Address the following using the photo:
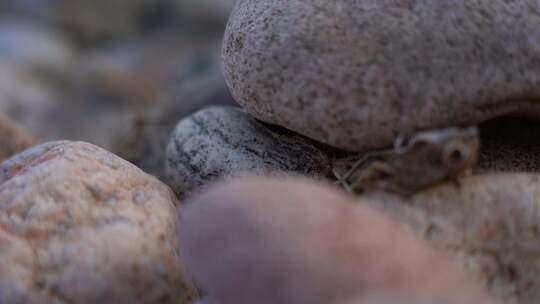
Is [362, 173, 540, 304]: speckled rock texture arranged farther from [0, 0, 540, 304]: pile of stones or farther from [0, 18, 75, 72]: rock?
[0, 18, 75, 72]: rock

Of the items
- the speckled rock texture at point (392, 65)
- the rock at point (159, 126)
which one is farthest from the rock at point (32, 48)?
the speckled rock texture at point (392, 65)

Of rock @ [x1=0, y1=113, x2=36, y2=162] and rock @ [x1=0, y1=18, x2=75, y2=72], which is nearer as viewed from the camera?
rock @ [x1=0, y1=113, x2=36, y2=162]

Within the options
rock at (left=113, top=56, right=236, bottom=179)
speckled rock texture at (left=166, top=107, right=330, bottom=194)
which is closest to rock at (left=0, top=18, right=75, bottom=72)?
rock at (left=113, top=56, right=236, bottom=179)

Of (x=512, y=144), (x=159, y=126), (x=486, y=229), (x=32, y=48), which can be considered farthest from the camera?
(x=32, y=48)

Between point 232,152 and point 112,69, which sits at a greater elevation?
point 232,152

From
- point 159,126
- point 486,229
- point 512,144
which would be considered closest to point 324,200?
point 486,229

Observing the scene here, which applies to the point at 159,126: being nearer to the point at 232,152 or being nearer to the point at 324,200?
the point at 232,152

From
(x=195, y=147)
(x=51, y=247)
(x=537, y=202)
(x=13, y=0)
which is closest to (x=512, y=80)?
(x=537, y=202)
